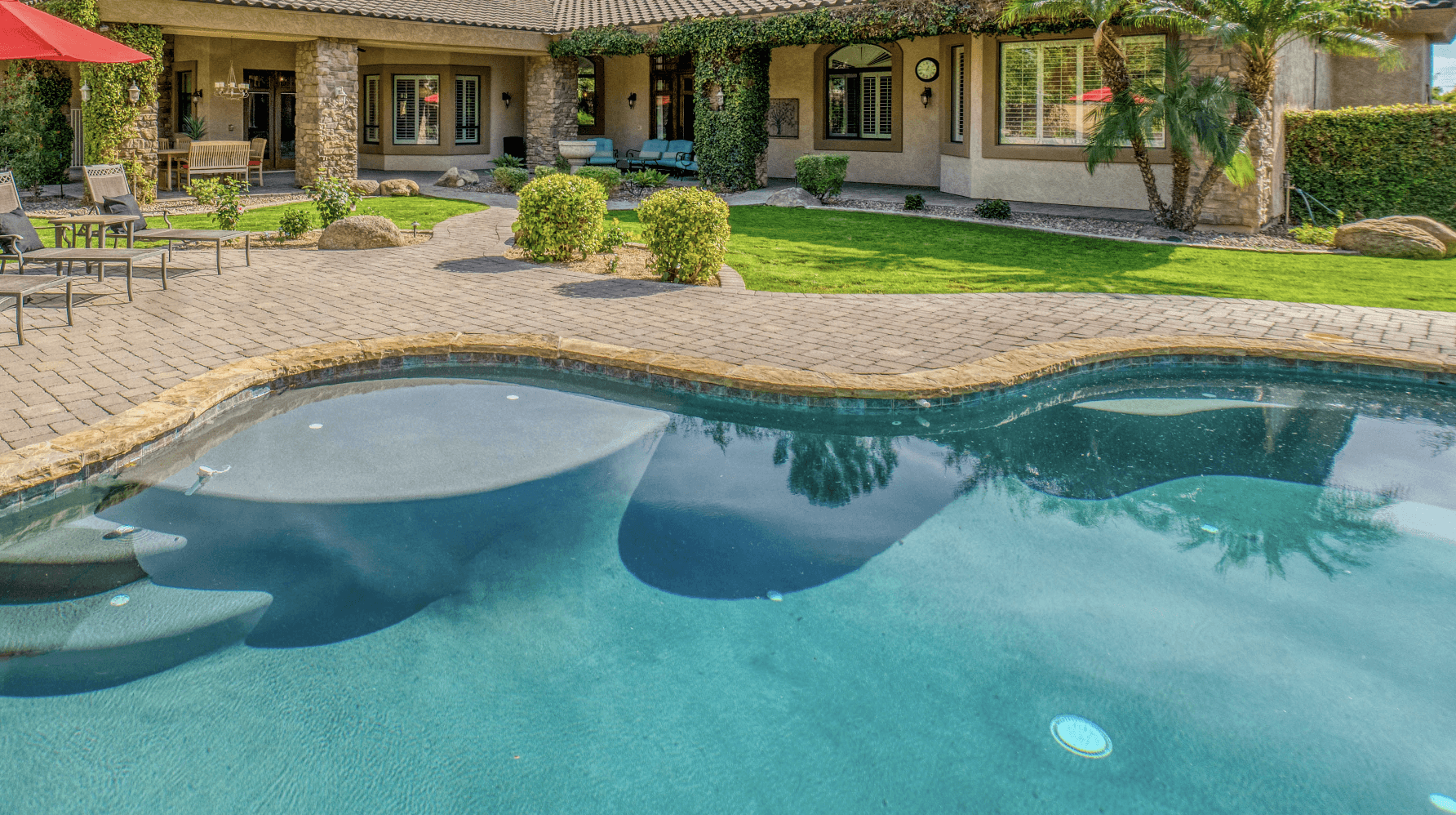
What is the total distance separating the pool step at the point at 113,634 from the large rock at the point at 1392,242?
552 inches

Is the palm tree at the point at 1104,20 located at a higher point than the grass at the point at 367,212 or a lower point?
higher

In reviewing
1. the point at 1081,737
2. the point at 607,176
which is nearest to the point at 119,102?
the point at 607,176

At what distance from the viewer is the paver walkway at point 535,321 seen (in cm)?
644

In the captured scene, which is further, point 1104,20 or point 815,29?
point 815,29

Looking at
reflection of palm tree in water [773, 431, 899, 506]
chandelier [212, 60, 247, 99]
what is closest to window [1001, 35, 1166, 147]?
reflection of palm tree in water [773, 431, 899, 506]

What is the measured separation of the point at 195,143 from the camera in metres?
18.2

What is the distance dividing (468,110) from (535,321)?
18516mm

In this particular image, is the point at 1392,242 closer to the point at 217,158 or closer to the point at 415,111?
the point at 217,158

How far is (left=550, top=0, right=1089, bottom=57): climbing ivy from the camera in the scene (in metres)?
15.8

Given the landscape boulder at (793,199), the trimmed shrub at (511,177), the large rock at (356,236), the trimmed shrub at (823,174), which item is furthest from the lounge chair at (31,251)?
the trimmed shrub at (823,174)

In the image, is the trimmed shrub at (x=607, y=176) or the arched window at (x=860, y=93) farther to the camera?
the arched window at (x=860, y=93)

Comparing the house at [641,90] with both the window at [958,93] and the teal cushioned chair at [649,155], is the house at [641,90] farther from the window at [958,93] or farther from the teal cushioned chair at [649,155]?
the teal cushioned chair at [649,155]

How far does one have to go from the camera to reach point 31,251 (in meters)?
8.96

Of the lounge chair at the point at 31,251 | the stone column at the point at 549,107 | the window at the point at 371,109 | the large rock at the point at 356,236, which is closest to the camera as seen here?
the lounge chair at the point at 31,251
